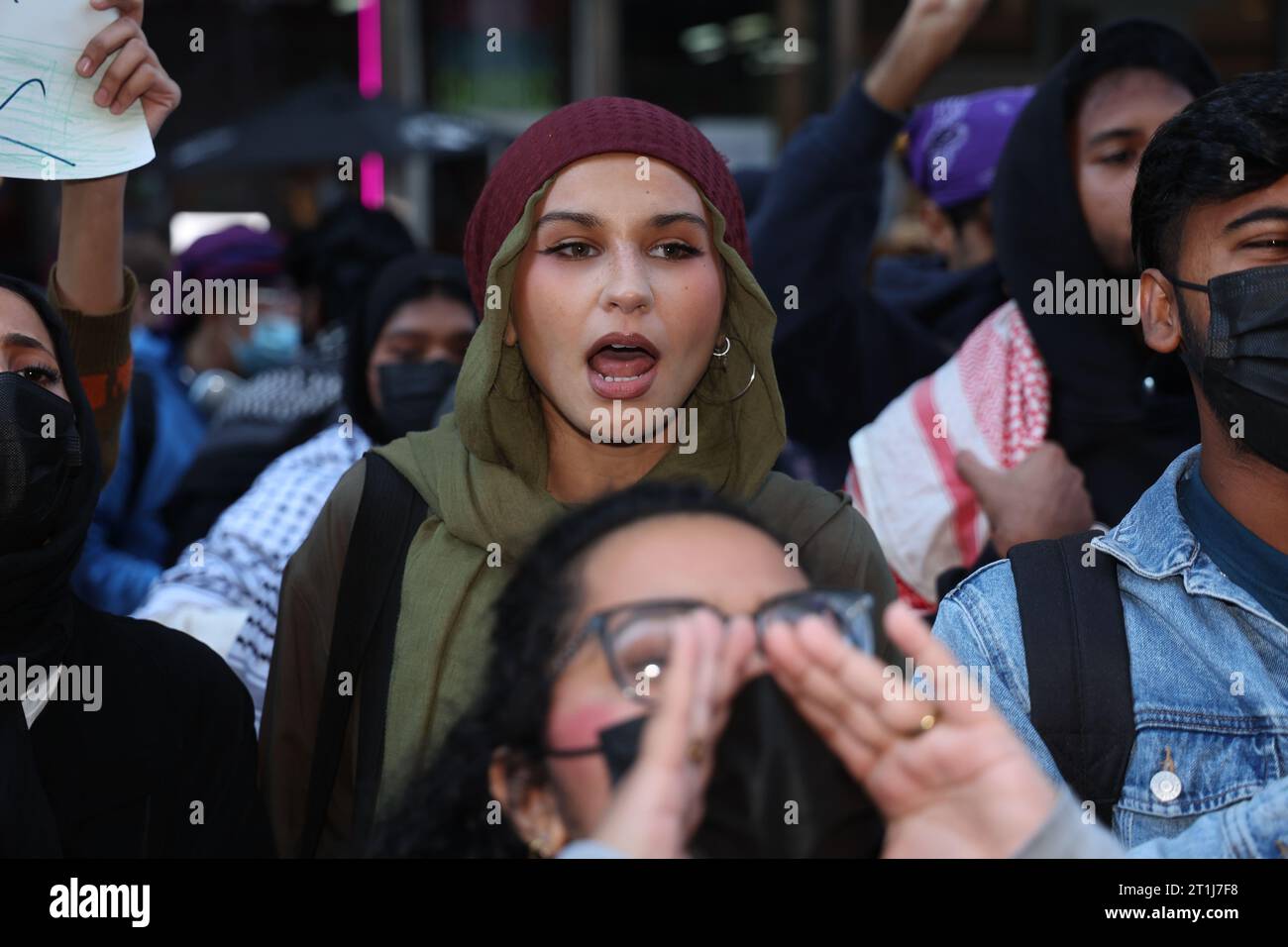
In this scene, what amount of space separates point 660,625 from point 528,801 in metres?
0.27

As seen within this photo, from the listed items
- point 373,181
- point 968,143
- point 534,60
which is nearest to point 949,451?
point 968,143

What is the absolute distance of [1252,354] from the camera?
2254mm

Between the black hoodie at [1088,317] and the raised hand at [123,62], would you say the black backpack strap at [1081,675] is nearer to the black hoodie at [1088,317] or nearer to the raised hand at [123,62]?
the black hoodie at [1088,317]

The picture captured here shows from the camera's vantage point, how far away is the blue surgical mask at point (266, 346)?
733 cm

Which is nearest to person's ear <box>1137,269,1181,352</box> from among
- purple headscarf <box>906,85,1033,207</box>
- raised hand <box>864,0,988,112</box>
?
raised hand <box>864,0,988,112</box>

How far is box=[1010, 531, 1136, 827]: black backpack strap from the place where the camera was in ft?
6.89

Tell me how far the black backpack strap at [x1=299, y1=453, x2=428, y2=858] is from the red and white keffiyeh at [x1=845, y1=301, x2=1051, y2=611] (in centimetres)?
119

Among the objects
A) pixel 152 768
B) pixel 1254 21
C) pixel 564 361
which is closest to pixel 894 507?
pixel 564 361

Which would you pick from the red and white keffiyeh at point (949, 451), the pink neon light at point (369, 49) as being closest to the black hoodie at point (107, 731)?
the red and white keffiyeh at point (949, 451)

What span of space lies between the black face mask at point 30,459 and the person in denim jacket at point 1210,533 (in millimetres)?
1417
